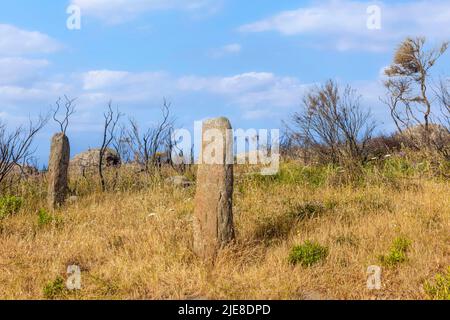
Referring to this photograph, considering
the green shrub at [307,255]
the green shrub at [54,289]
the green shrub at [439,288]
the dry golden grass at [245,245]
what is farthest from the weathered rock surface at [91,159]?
the green shrub at [439,288]

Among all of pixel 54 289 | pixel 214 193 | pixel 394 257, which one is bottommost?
pixel 54 289

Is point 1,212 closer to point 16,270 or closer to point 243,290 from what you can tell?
point 16,270

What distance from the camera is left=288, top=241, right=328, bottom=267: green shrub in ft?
19.9

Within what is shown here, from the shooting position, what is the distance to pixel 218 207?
20.7 feet

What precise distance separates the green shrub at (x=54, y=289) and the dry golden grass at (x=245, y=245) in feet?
0.16

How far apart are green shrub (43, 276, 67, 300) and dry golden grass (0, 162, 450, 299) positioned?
2.0 inches

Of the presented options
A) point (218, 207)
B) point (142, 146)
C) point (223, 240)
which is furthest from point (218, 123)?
point (142, 146)

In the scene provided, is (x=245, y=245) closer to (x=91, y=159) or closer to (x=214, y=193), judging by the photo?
(x=214, y=193)

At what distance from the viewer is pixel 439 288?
5.39m

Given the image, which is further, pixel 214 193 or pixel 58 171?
pixel 58 171

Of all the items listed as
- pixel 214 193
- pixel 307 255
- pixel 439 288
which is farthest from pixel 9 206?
pixel 439 288

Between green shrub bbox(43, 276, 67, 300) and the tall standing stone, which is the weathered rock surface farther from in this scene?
green shrub bbox(43, 276, 67, 300)

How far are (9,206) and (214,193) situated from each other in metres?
5.07
